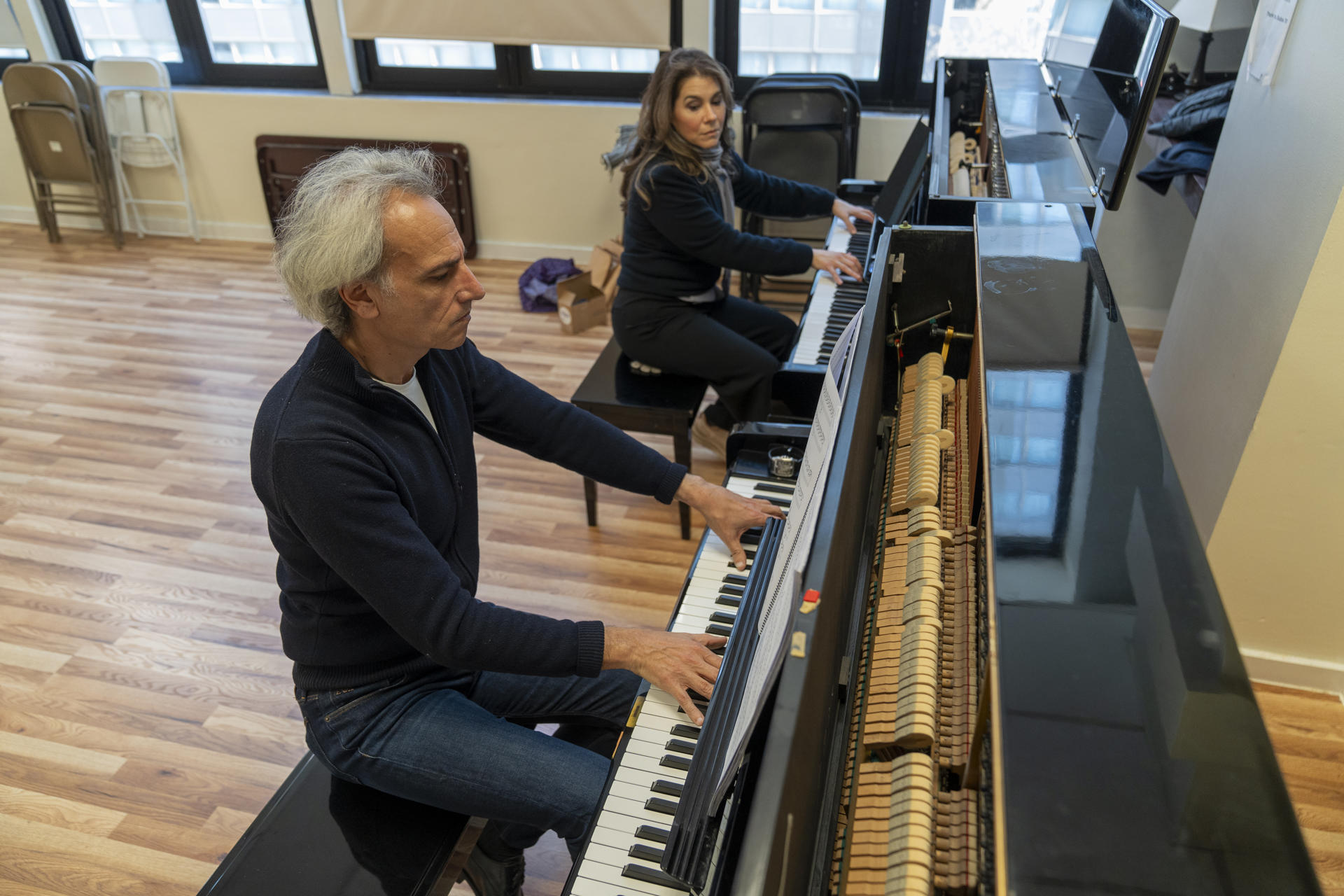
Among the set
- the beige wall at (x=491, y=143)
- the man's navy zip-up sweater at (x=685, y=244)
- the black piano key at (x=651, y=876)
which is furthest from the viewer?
the beige wall at (x=491, y=143)

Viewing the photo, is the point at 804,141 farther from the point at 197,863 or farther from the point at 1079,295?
the point at 197,863

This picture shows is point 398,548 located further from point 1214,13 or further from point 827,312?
point 1214,13

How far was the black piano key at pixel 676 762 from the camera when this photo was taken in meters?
1.29

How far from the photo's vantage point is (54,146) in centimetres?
520

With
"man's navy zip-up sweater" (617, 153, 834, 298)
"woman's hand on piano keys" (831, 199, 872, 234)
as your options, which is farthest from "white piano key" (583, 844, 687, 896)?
"woman's hand on piano keys" (831, 199, 872, 234)

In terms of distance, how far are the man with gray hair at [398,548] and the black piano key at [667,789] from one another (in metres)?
0.10

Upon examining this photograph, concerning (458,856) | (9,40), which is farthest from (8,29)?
(458,856)

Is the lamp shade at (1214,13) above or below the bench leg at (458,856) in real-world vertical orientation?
above

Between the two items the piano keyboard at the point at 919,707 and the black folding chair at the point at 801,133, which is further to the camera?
the black folding chair at the point at 801,133

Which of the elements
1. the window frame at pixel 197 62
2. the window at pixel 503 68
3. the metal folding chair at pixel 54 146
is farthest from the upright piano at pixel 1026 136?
the metal folding chair at pixel 54 146

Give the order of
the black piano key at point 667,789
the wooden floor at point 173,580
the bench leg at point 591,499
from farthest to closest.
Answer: the bench leg at point 591,499 → the wooden floor at point 173,580 → the black piano key at point 667,789

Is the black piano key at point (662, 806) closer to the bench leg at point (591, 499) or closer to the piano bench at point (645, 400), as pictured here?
the piano bench at point (645, 400)

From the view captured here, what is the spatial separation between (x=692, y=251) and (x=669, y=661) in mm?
1720

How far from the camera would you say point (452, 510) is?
1.55 meters
